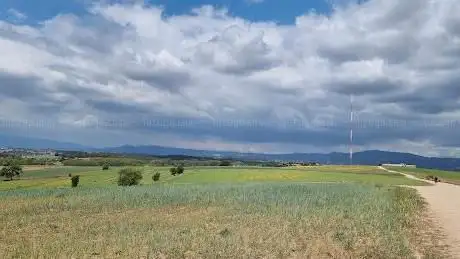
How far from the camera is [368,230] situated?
81.9ft

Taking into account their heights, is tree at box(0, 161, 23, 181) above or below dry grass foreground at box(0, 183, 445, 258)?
below

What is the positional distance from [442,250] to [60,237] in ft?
60.1

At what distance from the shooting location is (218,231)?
2520cm

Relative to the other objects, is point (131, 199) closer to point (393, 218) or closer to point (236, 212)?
point (236, 212)

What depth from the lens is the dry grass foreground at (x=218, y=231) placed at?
2014 cm

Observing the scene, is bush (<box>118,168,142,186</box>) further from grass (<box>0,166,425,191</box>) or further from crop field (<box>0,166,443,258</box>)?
crop field (<box>0,166,443,258</box>)

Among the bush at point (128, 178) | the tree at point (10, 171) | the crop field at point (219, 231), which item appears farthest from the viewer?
the tree at point (10, 171)

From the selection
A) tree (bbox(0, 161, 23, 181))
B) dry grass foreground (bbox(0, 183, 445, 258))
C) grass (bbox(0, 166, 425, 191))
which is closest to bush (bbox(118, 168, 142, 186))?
grass (bbox(0, 166, 425, 191))

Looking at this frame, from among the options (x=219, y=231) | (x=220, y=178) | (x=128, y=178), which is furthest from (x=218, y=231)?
(x=220, y=178)

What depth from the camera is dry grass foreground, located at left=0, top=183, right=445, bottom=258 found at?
2014 centimetres

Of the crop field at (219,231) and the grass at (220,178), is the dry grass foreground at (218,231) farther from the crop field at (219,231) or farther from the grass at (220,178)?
the grass at (220,178)

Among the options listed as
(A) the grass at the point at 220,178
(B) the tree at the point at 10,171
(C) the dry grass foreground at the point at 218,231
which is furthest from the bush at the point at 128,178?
(B) the tree at the point at 10,171

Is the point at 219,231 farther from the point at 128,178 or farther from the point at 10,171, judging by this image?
the point at 10,171

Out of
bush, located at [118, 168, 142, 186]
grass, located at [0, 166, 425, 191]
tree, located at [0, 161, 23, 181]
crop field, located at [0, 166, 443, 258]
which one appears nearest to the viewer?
crop field, located at [0, 166, 443, 258]
